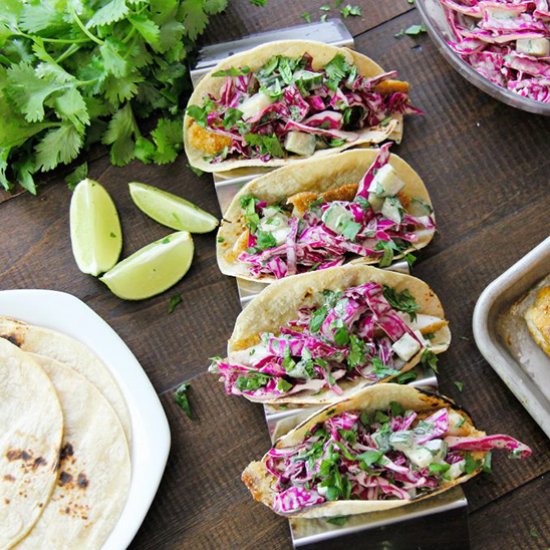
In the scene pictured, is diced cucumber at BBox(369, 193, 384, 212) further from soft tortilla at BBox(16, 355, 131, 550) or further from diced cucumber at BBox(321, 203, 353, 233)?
soft tortilla at BBox(16, 355, 131, 550)

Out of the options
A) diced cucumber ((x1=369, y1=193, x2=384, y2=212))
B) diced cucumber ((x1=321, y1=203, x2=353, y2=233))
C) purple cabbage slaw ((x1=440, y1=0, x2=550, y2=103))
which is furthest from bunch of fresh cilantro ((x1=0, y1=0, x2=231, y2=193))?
purple cabbage slaw ((x1=440, y1=0, x2=550, y2=103))

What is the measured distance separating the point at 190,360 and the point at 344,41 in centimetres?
156

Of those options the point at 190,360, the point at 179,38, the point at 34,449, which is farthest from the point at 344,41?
the point at 34,449

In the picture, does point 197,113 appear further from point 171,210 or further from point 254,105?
point 171,210

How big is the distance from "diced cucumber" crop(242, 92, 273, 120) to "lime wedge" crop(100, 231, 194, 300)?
586mm

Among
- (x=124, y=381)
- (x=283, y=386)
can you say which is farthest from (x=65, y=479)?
(x=283, y=386)

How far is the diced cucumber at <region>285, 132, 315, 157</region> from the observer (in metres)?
3.38

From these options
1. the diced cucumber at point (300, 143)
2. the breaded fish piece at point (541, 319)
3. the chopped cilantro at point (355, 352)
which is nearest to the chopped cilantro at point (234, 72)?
the diced cucumber at point (300, 143)

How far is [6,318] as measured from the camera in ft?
11.1

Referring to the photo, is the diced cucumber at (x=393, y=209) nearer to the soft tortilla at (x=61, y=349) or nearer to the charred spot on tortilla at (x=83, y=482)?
the soft tortilla at (x=61, y=349)

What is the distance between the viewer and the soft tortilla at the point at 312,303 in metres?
3.16

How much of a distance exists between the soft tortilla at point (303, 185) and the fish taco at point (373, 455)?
2.08 feet

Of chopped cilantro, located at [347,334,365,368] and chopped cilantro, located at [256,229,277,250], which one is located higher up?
chopped cilantro, located at [256,229,277,250]

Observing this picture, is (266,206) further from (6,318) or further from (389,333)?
(6,318)
